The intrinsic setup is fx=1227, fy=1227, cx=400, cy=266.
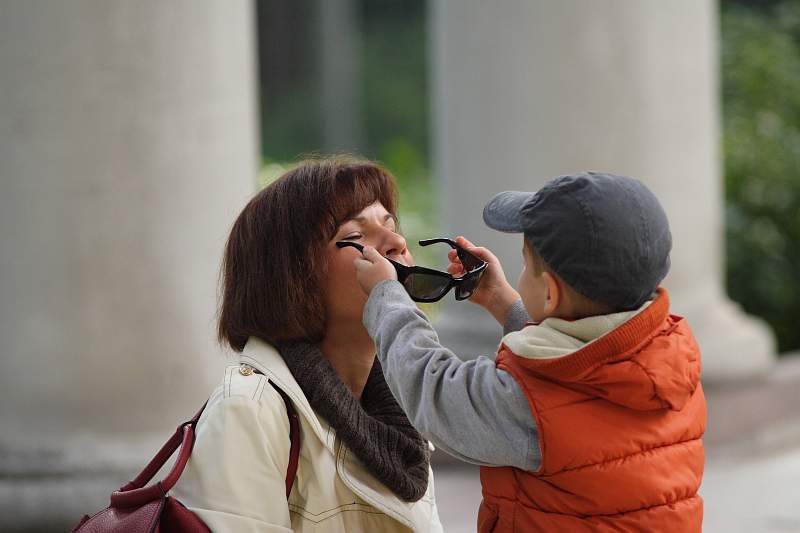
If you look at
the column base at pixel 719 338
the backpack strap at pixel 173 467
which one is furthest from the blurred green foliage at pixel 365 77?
the backpack strap at pixel 173 467

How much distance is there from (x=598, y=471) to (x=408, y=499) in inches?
18.1

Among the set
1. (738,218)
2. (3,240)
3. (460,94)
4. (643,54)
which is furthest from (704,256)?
(3,240)

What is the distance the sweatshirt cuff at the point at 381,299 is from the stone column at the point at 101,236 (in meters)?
2.47

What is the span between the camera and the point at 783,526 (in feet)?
19.2

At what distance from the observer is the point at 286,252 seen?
243 cm

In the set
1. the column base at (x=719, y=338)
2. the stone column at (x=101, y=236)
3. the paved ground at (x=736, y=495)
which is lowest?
the paved ground at (x=736, y=495)

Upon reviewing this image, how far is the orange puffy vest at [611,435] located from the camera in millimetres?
2127

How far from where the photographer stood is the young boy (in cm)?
213

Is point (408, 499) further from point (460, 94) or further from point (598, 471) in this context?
point (460, 94)

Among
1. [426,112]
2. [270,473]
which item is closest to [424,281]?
[270,473]

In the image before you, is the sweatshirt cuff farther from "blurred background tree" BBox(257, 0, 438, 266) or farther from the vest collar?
"blurred background tree" BBox(257, 0, 438, 266)

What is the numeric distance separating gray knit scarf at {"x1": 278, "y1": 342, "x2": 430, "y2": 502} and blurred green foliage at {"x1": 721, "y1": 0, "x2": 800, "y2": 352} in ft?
24.5

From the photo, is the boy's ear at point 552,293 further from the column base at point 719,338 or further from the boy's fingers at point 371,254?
the column base at point 719,338

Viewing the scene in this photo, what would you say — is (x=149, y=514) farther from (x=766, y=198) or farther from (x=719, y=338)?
(x=766, y=198)
